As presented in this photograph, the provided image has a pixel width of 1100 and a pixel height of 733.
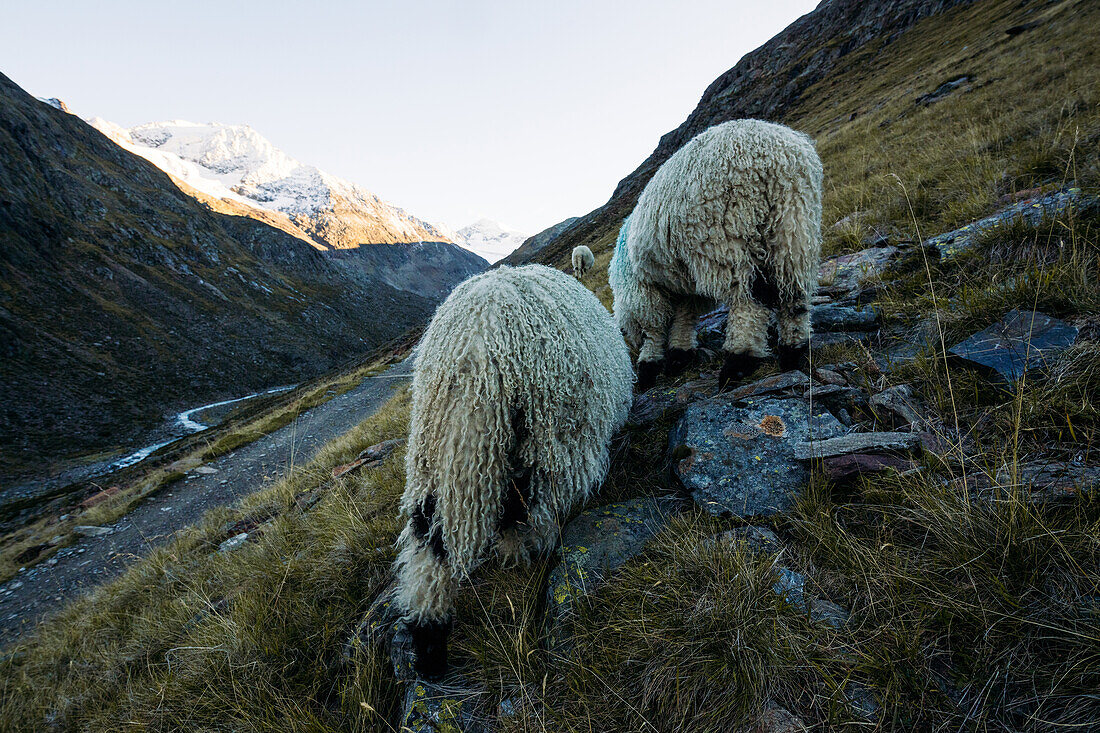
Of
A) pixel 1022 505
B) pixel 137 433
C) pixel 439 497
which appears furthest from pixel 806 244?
pixel 137 433

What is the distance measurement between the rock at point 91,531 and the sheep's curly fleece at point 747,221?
1533 centimetres

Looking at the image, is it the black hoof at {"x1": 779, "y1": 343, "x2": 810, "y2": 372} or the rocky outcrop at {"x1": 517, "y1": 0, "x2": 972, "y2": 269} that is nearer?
the black hoof at {"x1": 779, "y1": 343, "x2": 810, "y2": 372}

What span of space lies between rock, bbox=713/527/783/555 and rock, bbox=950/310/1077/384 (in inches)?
58.1

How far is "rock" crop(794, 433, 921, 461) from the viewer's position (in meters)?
2.01

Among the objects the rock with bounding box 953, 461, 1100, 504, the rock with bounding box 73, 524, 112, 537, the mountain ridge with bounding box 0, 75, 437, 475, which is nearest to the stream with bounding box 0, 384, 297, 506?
the mountain ridge with bounding box 0, 75, 437, 475

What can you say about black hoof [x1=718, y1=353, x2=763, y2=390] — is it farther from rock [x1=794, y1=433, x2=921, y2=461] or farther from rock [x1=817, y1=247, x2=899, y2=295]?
rock [x1=817, y1=247, x2=899, y2=295]

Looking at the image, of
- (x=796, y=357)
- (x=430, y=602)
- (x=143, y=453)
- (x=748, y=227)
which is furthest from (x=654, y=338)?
(x=143, y=453)

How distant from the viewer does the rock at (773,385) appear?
9.32ft

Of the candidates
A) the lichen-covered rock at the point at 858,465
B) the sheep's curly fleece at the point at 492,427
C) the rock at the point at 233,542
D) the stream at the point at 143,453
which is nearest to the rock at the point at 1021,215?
the lichen-covered rock at the point at 858,465

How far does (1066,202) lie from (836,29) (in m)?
62.0

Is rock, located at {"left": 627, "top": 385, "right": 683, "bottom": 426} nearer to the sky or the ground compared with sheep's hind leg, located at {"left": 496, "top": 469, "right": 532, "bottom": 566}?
nearer to the ground

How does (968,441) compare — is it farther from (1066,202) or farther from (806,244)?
(1066,202)

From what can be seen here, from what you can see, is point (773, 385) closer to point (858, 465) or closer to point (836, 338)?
point (858, 465)

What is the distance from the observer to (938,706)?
A: 122 centimetres
